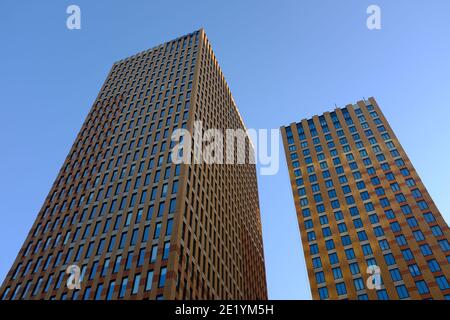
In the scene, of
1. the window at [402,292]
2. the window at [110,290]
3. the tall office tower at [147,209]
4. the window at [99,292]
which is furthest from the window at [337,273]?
the window at [99,292]

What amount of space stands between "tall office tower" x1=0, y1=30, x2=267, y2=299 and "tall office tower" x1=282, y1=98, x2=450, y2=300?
15.1 m

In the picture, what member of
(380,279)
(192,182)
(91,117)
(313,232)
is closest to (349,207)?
(313,232)

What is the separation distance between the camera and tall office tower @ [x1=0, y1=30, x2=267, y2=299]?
55562 mm

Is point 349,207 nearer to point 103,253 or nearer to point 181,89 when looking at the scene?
Answer: point 181,89

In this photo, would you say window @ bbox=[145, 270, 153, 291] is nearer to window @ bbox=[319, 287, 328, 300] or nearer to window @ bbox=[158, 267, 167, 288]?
window @ bbox=[158, 267, 167, 288]

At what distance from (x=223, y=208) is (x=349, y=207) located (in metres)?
28.0

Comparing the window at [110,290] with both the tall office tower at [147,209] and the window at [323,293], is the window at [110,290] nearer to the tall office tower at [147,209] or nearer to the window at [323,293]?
the tall office tower at [147,209]

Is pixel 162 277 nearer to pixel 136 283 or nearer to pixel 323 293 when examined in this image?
pixel 136 283

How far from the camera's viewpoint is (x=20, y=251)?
69.0 m

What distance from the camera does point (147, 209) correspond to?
62.4m

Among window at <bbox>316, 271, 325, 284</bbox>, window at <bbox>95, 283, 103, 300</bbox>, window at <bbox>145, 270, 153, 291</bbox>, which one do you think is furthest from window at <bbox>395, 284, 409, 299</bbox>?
window at <bbox>95, 283, 103, 300</bbox>

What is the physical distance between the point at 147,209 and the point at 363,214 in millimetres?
47132

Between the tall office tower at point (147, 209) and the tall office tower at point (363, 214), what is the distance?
15053mm
